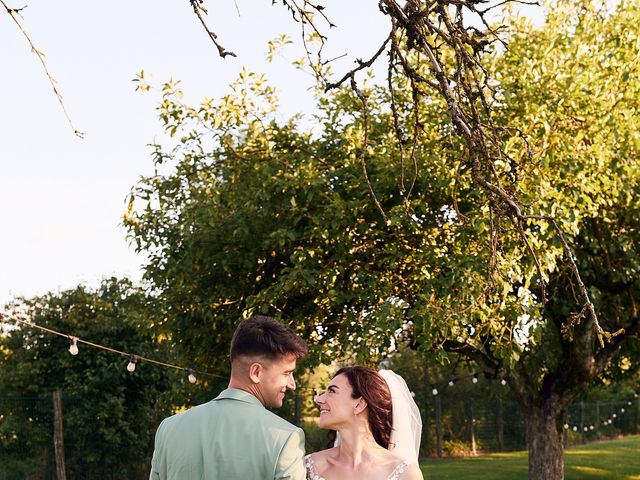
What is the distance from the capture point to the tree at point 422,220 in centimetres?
1235

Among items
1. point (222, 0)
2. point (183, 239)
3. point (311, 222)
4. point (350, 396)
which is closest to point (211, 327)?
point (183, 239)

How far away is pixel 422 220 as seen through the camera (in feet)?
46.0

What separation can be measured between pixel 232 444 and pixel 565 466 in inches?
794

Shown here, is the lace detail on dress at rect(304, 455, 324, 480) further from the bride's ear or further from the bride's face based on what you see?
the bride's ear

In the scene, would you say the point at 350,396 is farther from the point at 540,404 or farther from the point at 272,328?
the point at 540,404

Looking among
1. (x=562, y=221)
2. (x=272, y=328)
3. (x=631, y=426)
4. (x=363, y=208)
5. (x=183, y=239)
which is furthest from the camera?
(x=631, y=426)

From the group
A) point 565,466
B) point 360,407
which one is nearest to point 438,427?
point 565,466

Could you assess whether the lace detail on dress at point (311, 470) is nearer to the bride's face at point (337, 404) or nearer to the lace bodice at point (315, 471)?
the lace bodice at point (315, 471)

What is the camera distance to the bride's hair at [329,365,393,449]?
4719mm

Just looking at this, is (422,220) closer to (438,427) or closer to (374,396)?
(374,396)

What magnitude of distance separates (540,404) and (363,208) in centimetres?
540

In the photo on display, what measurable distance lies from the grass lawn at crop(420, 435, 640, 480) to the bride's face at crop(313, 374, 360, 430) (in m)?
16.8

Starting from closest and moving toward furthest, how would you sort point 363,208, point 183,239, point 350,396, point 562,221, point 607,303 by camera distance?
point 350,396 < point 562,221 < point 363,208 < point 183,239 < point 607,303

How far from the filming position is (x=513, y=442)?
28.4 meters
